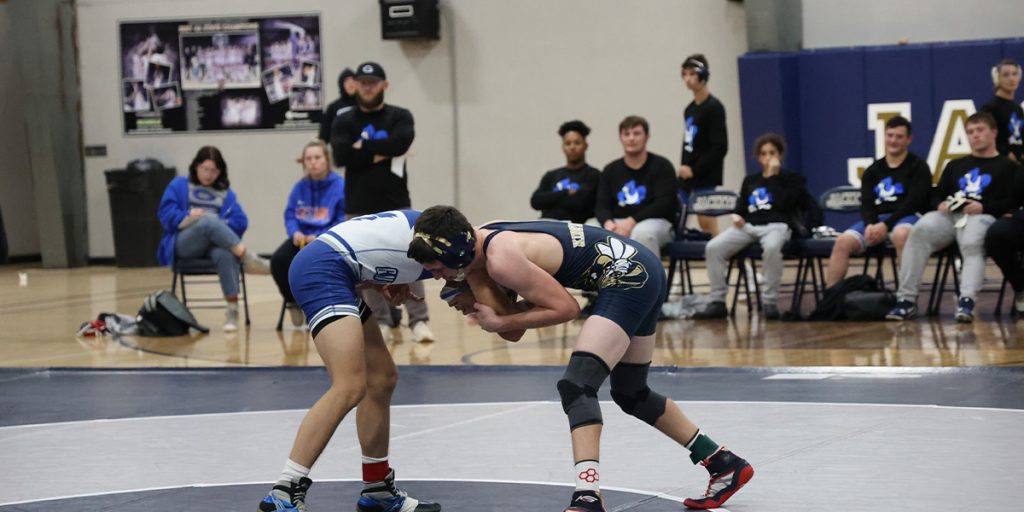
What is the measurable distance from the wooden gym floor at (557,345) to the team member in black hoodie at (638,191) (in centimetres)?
71

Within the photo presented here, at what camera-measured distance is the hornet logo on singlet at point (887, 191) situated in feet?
30.7

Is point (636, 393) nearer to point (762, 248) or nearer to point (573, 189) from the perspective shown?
point (762, 248)

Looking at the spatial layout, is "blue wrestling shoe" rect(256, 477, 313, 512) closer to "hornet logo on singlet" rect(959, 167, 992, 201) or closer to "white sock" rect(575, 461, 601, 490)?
"white sock" rect(575, 461, 601, 490)

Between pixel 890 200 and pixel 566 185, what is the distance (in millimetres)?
2271

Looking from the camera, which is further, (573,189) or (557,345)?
(573,189)

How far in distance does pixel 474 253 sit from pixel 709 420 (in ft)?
6.95

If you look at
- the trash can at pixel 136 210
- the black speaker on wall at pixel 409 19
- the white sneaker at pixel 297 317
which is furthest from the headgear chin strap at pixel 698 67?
the trash can at pixel 136 210

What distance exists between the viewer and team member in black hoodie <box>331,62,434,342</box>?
8.99 m

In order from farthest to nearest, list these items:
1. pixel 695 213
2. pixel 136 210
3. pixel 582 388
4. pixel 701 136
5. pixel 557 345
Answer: pixel 136 210 → pixel 701 136 → pixel 695 213 → pixel 557 345 → pixel 582 388

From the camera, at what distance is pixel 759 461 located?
5184mm

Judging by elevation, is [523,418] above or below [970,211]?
below

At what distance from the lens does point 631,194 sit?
9.91m

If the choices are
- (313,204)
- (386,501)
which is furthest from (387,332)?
(386,501)

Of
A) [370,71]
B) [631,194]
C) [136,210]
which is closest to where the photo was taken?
[370,71]
